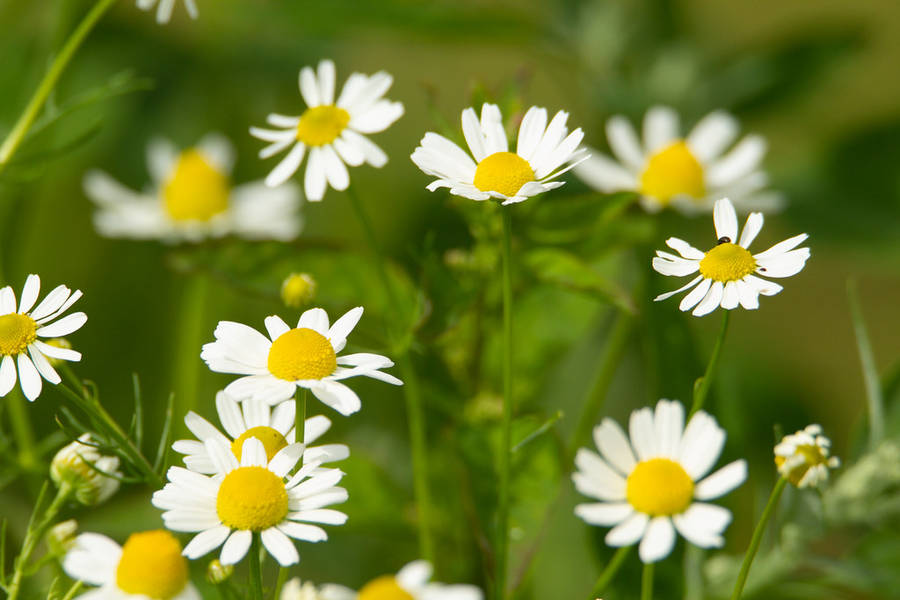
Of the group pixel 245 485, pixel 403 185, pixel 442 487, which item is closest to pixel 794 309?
pixel 403 185

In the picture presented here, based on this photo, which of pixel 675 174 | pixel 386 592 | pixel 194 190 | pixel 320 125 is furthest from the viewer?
pixel 194 190

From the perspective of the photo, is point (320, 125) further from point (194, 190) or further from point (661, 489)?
point (194, 190)

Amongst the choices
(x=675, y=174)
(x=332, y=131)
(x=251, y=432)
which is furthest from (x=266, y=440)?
(x=675, y=174)

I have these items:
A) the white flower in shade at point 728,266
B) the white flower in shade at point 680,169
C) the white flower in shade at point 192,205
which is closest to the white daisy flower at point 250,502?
the white flower in shade at point 728,266

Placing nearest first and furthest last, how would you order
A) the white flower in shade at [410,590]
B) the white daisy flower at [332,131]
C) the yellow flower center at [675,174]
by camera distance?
the white flower in shade at [410,590]
the white daisy flower at [332,131]
the yellow flower center at [675,174]

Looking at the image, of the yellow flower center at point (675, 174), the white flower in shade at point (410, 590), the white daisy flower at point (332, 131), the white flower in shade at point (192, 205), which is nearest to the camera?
the white flower in shade at point (410, 590)

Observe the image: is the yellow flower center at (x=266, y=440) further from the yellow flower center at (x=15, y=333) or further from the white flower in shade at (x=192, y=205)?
the white flower in shade at (x=192, y=205)
